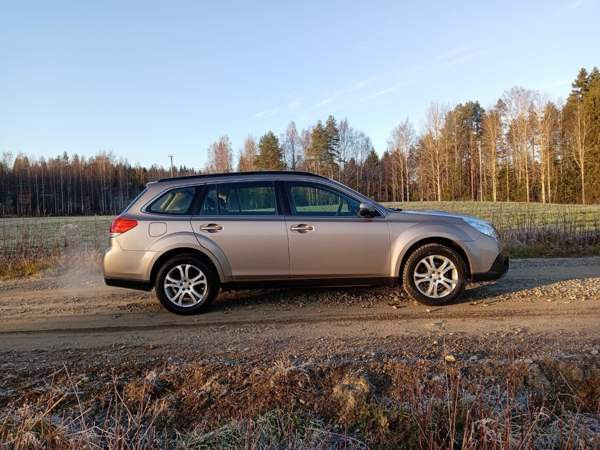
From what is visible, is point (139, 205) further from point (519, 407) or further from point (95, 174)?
point (95, 174)

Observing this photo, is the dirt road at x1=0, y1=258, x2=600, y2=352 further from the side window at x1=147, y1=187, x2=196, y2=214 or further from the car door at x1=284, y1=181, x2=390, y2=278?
the side window at x1=147, y1=187, x2=196, y2=214

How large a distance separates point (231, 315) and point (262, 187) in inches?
69.4

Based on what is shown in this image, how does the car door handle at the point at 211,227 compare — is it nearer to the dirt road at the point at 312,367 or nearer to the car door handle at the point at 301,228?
the car door handle at the point at 301,228

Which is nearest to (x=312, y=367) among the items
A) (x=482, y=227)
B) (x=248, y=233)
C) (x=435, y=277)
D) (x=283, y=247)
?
(x=283, y=247)

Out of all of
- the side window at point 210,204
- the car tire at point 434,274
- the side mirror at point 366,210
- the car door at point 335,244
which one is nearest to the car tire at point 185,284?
the side window at point 210,204

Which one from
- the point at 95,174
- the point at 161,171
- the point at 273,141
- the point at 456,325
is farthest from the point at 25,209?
the point at 456,325

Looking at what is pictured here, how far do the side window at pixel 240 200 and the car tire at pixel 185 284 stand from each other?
712 millimetres

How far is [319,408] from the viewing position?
2.97 m

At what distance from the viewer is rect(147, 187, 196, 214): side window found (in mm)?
5727

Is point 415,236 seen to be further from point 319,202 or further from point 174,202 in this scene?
point 174,202

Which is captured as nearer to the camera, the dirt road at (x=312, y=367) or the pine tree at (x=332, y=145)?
the dirt road at (x=312, y=367)

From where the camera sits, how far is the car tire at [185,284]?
5.60 m

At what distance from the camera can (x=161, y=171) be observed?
4139 inches

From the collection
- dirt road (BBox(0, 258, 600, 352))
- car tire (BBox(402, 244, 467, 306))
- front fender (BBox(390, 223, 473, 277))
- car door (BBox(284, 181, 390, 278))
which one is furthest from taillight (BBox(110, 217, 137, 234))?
car tire (BBox(402, 244, 467, 306))
